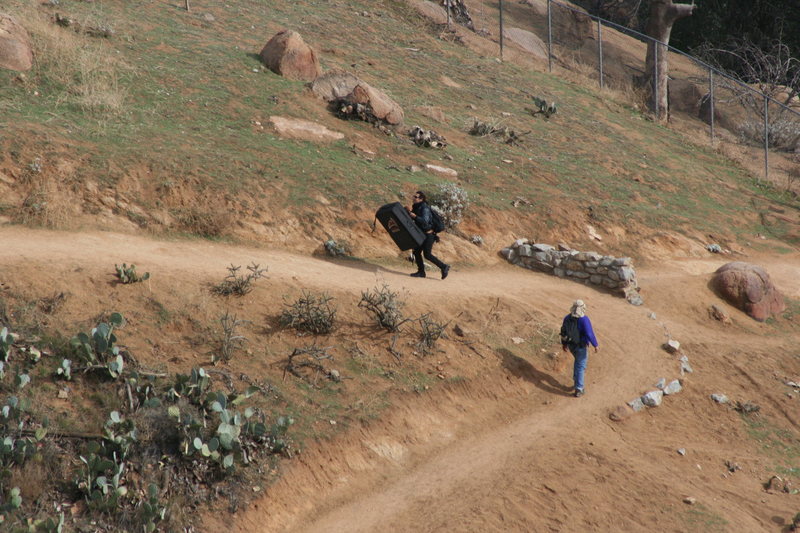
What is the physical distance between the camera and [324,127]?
50.9ft

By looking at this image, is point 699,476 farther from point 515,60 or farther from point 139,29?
point 515,60

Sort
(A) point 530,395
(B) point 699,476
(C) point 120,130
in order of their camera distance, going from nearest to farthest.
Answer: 1. (B) point 699,476
2. (A) point 530,395
3. (C) point 120,130

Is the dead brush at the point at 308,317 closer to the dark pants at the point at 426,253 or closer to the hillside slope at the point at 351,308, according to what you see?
the hillside slope at the point at 351,308

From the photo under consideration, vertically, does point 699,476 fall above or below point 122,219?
above

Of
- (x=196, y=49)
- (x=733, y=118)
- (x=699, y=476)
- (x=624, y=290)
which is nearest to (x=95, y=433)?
(x=699, y=476)

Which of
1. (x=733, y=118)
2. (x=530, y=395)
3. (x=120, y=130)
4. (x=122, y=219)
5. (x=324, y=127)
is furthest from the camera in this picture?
(x=733, y=118)

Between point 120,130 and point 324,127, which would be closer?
point 120,130

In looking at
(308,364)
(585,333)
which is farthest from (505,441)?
(308,364)

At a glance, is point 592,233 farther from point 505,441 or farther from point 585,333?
point 505,441

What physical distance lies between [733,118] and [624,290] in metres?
20.9

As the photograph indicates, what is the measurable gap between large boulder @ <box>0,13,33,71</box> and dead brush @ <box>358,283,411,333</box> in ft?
28.5

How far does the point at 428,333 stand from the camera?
9531 mm

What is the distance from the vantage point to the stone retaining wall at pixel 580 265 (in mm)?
12891

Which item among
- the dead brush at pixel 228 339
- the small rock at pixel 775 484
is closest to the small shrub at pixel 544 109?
the small rock at pixel 775 484
